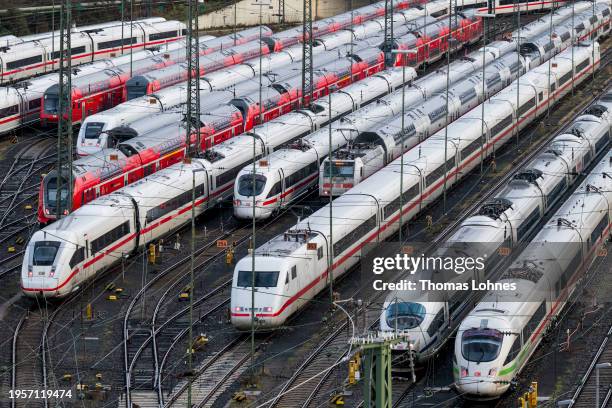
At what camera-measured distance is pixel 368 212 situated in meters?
74.2

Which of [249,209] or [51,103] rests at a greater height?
[51,103]

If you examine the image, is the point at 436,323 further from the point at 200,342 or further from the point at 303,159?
the point at 303,159

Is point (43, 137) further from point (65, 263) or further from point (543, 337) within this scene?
point (543, 337)

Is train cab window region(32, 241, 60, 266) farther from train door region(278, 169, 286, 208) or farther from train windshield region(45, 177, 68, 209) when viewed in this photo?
train door region(278, 169, 286, 208)

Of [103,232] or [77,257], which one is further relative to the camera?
[103,232]

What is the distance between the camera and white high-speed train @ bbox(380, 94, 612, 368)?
6038 cm

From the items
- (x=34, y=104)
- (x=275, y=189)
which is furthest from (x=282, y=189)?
(x=34, y=104)

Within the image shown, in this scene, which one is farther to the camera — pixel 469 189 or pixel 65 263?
pixel 469 189

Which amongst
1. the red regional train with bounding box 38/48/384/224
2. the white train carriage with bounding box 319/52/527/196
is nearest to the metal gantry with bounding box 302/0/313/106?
the red regional train with bounding box 38/48/384/224

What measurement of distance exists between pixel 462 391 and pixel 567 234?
13676 millimetres

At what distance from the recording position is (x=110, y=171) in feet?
268

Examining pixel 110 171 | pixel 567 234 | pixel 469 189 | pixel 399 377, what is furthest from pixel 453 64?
pixel 399 377

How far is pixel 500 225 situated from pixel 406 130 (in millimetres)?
20652

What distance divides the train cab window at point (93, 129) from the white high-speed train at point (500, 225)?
25674 mm
